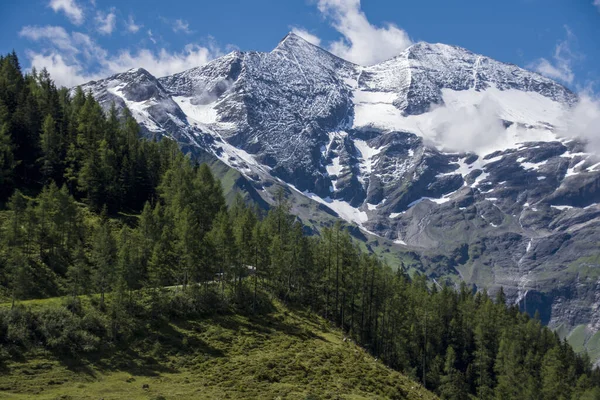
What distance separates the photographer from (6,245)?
3152 inches

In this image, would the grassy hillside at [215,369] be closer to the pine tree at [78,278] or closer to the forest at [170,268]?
the forest at [170,268]

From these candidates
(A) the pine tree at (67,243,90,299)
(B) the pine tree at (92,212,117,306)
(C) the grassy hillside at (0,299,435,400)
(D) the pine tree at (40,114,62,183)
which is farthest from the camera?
(D) the pine tree at (40,114,62,183)

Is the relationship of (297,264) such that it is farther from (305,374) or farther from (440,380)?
(440,380)

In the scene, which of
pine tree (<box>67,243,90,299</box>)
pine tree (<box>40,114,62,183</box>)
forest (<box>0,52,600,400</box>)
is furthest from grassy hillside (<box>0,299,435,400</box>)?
pine tree (<box>40,114,62,183</box>)

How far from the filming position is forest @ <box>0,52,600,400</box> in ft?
237

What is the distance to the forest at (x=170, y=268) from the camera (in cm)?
7238

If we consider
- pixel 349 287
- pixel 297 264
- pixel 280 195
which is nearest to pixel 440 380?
pixel 349 287

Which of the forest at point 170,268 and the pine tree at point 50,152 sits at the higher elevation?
the pine tree at point 50,152

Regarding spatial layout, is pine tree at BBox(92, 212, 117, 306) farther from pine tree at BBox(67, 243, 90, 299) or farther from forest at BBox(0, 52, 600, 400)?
pine tree at BBox(67, 243, 90, 299)

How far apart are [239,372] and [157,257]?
24.0 metres

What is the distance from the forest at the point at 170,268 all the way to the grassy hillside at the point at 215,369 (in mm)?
3007

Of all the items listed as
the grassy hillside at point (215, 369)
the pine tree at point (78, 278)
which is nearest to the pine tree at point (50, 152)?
the pine tree at point (78, 278)

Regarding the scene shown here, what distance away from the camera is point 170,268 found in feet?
295

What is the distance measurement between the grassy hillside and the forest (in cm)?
301
